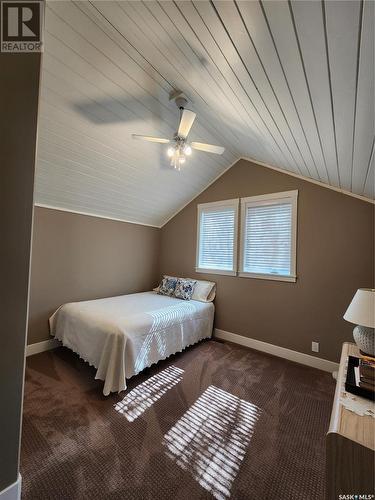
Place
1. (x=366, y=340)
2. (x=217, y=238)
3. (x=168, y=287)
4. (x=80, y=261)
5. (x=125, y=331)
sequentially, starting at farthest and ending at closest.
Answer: (x=168, y=287), (x=217, y=238), (x=80, y=261), (x=125, y=331), (x=366, y=340)

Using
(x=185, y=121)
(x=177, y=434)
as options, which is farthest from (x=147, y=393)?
(x=185, y=121)

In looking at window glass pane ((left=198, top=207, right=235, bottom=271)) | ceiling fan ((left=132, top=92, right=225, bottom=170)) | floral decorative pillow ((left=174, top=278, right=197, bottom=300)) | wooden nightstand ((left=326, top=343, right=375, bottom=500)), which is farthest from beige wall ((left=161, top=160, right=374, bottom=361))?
wooden nightstand ((left=326, top=343, right=375, bottom=500))

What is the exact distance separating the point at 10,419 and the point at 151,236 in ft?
11.7

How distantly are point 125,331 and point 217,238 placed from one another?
2257 millimetres

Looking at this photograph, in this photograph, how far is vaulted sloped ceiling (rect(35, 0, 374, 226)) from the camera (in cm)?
96

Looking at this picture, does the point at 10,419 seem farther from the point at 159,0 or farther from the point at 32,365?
the point at 159,0

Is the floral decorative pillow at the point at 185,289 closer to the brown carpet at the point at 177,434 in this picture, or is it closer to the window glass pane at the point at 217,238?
the window glass pane at the point at 217,238

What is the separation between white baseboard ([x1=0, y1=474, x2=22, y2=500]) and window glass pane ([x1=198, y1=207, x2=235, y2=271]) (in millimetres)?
3130

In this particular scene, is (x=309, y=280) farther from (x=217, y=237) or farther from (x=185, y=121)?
(x=185, y=121)

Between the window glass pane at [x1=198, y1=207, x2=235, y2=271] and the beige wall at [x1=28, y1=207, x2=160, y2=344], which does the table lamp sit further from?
the beige wall at [x1=28, y1=207, x2=160, y2=344]

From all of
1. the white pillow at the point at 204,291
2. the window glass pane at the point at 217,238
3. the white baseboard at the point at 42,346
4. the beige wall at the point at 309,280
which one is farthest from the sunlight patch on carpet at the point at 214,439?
the white baseboard at the point at 42,346

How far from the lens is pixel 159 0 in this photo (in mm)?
1145

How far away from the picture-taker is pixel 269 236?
3.33 metres

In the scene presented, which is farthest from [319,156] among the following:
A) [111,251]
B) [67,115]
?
[111,251]
